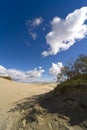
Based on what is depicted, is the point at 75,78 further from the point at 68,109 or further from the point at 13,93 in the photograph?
the point at 13,93

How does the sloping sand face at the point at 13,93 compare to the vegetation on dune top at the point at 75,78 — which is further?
the sloping sand face at the point at 13,93

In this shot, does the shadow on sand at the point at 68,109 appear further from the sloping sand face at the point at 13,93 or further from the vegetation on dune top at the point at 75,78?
the sloping sand face at the point at 13,93

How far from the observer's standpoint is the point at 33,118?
7.45 meters

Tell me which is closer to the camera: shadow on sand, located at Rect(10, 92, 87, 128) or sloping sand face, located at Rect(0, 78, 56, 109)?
shadow on sand, located at Rect(10, 92, 87, 128)

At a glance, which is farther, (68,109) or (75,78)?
(75,78)

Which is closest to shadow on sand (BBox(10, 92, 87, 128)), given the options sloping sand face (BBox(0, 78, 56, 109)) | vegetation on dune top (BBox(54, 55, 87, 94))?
vegetation on dune top (BBox(54, 55, 87, 94))

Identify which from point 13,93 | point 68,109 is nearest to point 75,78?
point 68,109

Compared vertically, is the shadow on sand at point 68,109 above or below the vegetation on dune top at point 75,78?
below

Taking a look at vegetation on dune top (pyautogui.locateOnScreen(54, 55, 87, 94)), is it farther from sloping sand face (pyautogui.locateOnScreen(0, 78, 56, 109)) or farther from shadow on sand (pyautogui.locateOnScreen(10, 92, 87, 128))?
sloping sand face (pyautogui.locateOnScreen(0, 78, 56, 109))

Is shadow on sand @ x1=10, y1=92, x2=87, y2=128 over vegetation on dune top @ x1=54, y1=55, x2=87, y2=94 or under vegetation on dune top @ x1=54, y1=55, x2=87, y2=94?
under

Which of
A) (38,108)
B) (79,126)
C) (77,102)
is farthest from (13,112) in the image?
(79,126)

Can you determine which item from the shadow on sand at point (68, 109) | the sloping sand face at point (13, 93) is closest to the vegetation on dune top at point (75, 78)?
the shadow on sand at point (68, 109)

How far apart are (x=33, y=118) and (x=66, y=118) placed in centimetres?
146

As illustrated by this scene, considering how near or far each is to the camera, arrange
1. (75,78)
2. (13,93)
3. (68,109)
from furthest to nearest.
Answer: (13,93), (75,78), (68,109)
